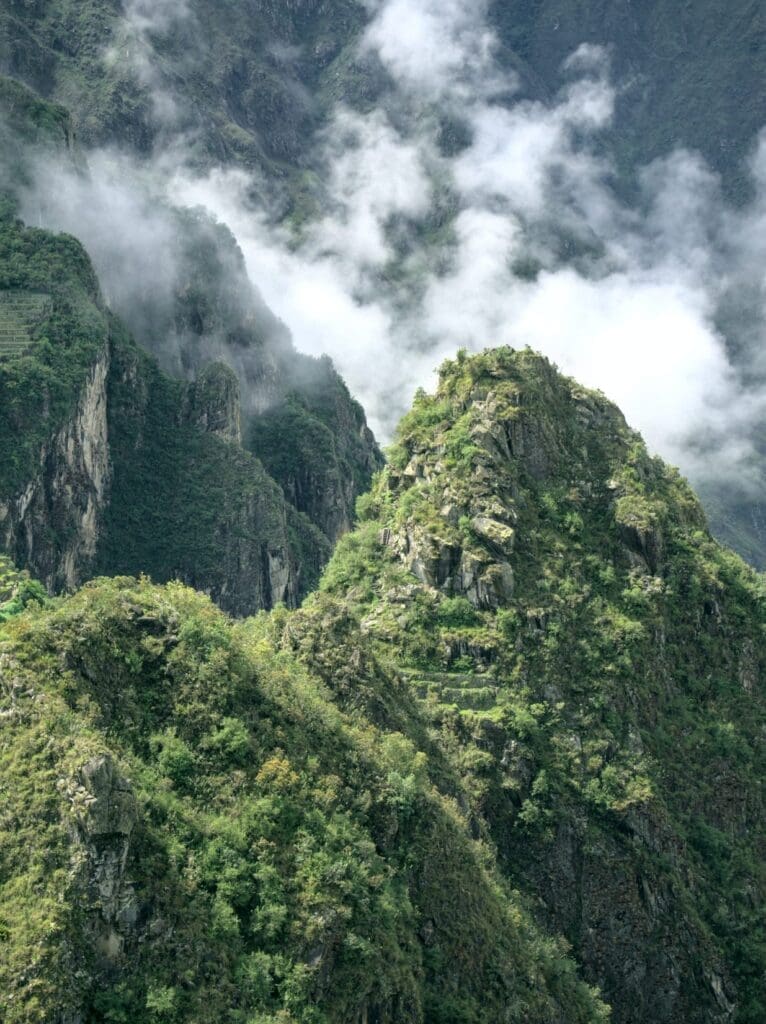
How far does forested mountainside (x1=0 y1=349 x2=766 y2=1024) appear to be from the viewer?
52000 millimetres

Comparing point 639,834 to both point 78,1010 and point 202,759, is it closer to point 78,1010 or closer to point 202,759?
point 202,759

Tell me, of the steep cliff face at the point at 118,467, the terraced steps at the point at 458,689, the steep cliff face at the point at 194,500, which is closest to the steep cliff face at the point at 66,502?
the steep cliff face at the point at 118,467

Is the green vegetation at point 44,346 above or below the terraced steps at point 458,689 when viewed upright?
above

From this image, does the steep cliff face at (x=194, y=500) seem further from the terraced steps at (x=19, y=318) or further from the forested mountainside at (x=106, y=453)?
the terraced steps at (x=19, y=318)

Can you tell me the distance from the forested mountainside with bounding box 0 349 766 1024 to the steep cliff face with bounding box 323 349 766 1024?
0.56 feet

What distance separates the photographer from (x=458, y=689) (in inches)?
3228

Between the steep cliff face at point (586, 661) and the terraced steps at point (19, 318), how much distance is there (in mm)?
62398

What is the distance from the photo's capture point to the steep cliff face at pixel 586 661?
7700cm

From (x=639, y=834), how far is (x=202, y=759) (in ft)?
93.7

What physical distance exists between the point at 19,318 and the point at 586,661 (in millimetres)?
86384

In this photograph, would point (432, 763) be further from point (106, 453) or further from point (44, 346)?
point (106, 453)

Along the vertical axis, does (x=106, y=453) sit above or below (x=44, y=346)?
below

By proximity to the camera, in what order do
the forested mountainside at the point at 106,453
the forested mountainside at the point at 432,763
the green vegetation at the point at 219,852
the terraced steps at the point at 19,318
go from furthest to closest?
the terraced steps at the point at 19,318
the forested mountainside at the point at 106,453
the forested mountainside at the point at 432,763
the green vegetation at the point at 219,852

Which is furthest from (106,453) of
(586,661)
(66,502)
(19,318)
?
(586,661)
